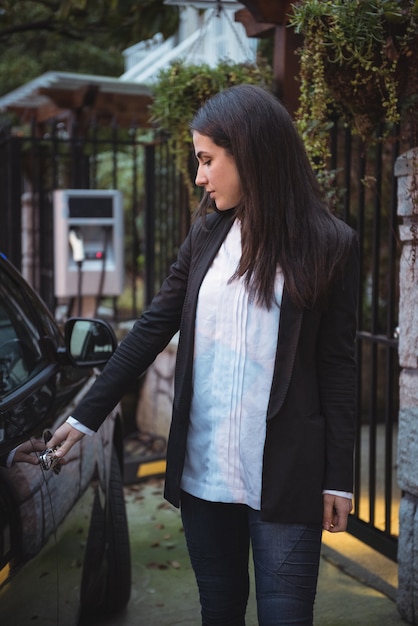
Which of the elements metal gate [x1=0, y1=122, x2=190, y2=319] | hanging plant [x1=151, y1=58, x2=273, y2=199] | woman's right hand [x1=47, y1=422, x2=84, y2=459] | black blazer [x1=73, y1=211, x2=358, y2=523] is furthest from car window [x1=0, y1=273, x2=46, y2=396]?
metal gate [x1=0, y1=122, x2=190, y2=319]

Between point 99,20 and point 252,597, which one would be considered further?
point 99,20

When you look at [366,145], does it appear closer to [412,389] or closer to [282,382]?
[412,389]

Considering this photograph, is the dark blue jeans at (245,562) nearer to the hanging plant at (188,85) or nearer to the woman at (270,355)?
the woman at (270,355)

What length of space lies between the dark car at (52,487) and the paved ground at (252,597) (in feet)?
0.86

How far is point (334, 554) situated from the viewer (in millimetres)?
4602

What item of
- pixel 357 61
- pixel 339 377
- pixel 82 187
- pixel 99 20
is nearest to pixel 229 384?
pixel 339 377

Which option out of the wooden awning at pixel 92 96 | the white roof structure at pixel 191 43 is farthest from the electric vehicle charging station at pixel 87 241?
the white roof structure at pixel 191 43

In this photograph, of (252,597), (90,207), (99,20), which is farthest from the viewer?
(90,207)

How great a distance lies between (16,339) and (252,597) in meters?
1.92

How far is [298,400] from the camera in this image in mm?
2223

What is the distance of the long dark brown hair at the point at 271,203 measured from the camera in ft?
7.30

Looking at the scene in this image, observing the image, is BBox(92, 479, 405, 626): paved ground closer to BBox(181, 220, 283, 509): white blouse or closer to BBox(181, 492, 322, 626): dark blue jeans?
BBox(181, 492, 322, 626): dark blue jeans

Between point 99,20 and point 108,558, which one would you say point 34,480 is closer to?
point 108,558

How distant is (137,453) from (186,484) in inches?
175
